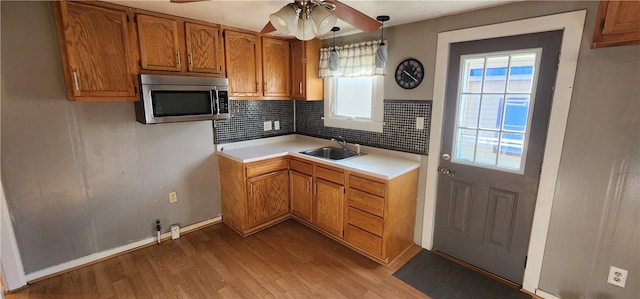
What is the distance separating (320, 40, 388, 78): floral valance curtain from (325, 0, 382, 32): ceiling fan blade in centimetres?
77

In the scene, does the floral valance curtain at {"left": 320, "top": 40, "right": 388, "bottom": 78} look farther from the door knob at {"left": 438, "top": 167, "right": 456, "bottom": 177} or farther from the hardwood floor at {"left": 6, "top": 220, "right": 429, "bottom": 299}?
the hardwood floor at {"left": 6, "top": 220, "right": 429, "bottom": 299}

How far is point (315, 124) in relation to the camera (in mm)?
3510

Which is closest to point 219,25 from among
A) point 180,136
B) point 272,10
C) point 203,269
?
point 272,10

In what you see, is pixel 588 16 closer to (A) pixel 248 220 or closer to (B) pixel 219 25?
(B) pixel 219 25

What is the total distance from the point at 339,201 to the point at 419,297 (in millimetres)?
980

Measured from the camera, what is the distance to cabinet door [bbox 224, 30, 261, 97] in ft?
8.93

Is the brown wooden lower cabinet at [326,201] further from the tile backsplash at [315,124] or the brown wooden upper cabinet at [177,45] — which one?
the brown wooden upper cabinet at [177,45]

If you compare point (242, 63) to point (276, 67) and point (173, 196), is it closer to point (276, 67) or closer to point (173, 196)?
point (276, 67)

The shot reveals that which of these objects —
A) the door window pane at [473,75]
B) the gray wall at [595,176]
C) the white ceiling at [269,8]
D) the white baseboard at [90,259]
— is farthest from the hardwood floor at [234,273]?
the white ceiling at [269,8]

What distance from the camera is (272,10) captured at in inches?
85.4

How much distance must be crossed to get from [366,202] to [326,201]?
485 millimetres

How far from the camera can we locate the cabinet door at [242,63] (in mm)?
2723

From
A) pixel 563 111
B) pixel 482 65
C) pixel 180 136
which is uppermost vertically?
pixel 482 65

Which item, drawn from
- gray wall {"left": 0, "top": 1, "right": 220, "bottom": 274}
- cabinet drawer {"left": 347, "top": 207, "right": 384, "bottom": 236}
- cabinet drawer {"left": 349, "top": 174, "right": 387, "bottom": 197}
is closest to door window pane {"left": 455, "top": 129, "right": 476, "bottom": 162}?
cabinet drawer {"left": 349, "top": 174, "right": 387, "bottom": 197}
